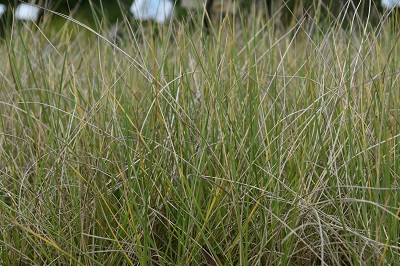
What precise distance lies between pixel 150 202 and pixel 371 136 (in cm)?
49

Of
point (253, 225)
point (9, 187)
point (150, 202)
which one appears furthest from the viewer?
point (9, 187)

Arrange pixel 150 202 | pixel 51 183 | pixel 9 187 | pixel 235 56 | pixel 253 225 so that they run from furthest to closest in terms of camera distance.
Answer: pixel 235 56 → pixel 9 187 → pixel 51 183 → pixel 150 202 → pixel 253 225

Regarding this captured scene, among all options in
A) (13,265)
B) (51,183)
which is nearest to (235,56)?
(51,183)

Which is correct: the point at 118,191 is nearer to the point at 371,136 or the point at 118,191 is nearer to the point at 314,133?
A: the point at 314,133

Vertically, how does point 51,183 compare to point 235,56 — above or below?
below

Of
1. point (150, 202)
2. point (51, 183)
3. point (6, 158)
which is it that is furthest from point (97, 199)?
point (6, 158)

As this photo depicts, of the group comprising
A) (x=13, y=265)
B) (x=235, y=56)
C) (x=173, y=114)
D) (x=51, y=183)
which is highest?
(x=235, y=56)

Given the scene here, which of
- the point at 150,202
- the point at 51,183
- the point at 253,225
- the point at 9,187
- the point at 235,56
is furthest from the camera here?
the point at 235,56

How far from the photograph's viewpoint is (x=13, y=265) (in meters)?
1.25

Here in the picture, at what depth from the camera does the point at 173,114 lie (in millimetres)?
1344

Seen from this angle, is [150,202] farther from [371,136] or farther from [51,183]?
[371,136]

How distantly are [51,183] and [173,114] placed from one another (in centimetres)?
34

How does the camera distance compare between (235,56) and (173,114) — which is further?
(235,56)

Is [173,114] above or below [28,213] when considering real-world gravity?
above
